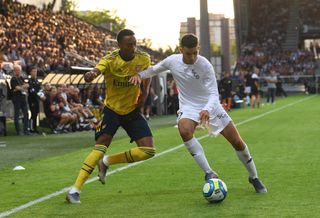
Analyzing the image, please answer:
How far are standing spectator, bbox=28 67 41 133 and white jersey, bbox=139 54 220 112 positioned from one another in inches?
527

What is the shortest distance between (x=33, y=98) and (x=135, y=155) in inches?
526

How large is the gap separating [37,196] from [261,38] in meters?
68.4

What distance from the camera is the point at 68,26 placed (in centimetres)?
4341

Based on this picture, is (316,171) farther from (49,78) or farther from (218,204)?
(49,78)

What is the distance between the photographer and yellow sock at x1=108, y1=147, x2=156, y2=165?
30.8 feet

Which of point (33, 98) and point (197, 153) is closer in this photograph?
point (197, 153)

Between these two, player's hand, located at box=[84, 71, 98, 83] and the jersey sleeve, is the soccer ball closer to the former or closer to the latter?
the jersey sleeve

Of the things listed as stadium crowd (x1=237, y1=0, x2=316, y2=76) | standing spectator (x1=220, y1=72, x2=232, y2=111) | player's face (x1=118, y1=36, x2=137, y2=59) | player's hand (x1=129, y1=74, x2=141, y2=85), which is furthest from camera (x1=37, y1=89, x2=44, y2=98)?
stadium crowd (x1=237, y1=0, x2=316, y2=76)

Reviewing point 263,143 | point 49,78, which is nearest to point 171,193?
point 263,143

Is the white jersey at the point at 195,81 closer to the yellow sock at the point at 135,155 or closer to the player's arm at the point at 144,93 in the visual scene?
the player's arm at the point at 144,93

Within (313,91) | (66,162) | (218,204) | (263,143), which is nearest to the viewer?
(218,204)

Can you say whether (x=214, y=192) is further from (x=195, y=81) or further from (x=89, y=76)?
(x=89, y=76)

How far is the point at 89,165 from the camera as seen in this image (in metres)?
8.97

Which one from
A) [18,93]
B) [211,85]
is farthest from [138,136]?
[18,93]
